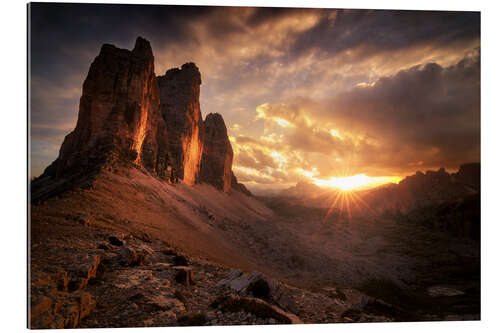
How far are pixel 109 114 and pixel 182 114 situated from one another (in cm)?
1613

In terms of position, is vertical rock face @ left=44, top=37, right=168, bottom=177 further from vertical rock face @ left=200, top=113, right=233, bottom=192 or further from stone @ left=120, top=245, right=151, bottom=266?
vertical rock face @ left=200, top=113, right=233, bottom=192

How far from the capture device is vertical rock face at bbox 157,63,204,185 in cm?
3488

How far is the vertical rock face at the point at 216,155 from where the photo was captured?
176ft

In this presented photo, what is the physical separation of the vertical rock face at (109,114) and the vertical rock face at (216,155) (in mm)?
30868

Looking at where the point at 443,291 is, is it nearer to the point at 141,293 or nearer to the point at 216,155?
the point at 141,293

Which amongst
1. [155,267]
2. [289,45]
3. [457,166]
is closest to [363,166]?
[457,166]

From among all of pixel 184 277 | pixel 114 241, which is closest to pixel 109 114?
pixel 114 241

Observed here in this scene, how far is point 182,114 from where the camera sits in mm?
36125

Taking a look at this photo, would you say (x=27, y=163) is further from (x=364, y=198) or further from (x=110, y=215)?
(x=364, y=198)

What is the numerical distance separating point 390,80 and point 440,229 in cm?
3161

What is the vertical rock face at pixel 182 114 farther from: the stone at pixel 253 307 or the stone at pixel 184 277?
the stone at pixel 253 307

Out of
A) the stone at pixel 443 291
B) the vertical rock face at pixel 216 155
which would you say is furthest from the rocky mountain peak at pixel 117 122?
the vertical rock face at pixel 216 155

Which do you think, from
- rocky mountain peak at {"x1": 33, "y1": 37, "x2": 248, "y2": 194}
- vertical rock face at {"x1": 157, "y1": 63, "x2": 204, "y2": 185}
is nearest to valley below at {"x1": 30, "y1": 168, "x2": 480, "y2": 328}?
rocky mountain peak at {"x1": 33, "y1": 37, "x2": 248, "y2": 194}

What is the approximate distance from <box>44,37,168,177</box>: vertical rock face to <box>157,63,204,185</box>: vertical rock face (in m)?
11.6
